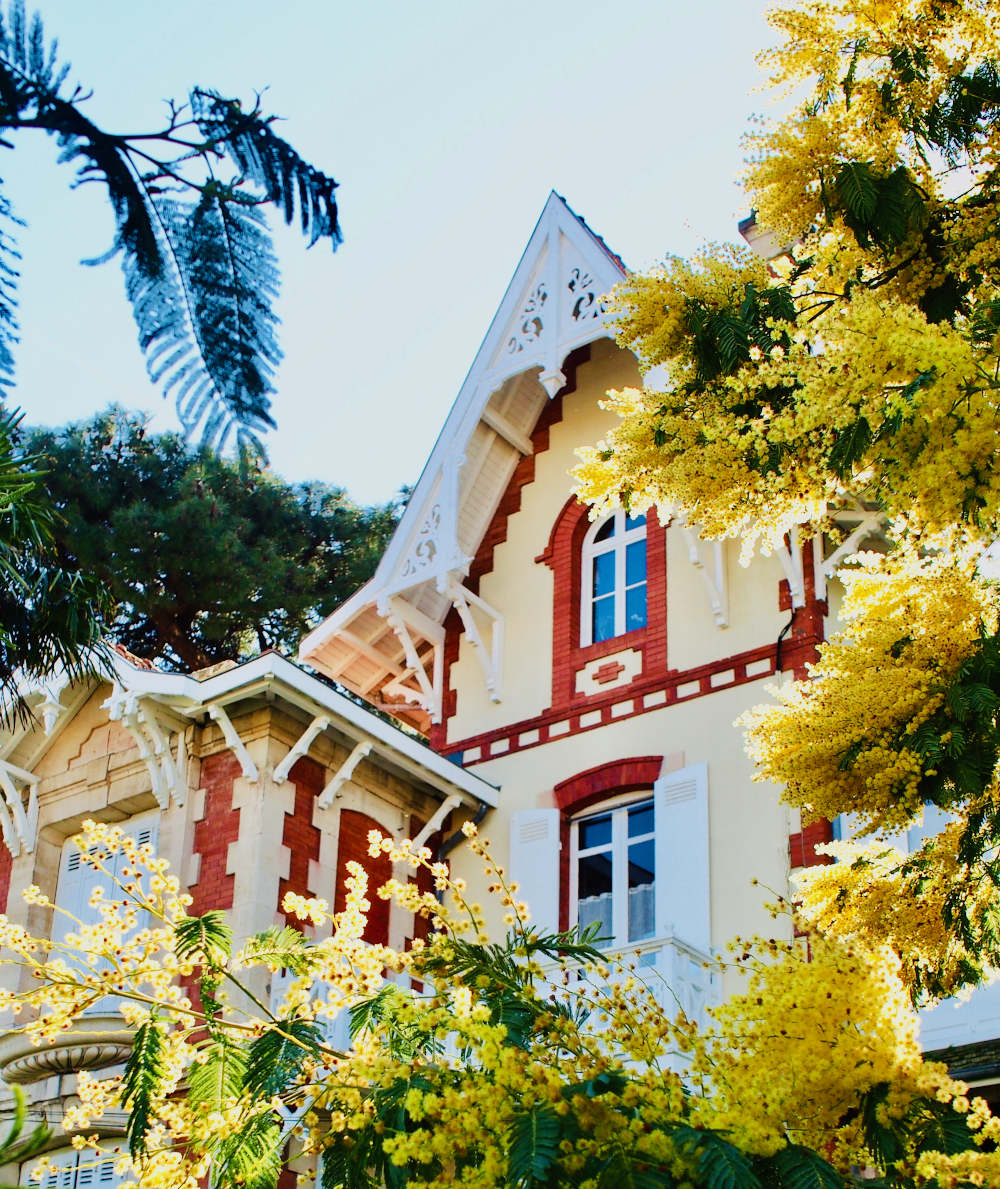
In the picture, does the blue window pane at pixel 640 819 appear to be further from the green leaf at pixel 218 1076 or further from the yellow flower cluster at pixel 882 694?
the green leaf at pixel 218 1076

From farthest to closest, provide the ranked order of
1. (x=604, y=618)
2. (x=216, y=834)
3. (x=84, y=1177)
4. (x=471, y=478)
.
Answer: (x=471, y=478) < (x=604, y=618) < (x=216, y=834) < (x=84, y=1177)

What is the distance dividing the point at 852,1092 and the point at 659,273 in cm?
465

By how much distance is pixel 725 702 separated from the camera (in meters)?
14.9

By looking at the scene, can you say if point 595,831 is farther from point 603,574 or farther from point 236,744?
point 236,744

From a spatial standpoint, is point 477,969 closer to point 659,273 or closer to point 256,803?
point 659,273

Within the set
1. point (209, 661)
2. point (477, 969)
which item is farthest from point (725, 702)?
point (209, 661)

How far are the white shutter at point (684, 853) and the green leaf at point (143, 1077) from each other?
6814mm

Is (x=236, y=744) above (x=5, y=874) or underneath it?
above

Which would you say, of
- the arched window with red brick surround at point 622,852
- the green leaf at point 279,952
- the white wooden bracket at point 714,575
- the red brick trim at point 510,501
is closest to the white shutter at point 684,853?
the arched window with red brick surround at point 622,852

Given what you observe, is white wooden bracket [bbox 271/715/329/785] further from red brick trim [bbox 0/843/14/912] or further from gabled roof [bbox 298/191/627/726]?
red brick trim [bbox 0/843/14/912]

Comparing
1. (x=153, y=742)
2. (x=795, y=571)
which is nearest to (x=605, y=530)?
(x=795, y=571)

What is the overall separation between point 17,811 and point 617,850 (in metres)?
6.33

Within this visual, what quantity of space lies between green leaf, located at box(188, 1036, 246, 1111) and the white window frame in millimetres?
6997

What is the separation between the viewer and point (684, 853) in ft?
46.9
